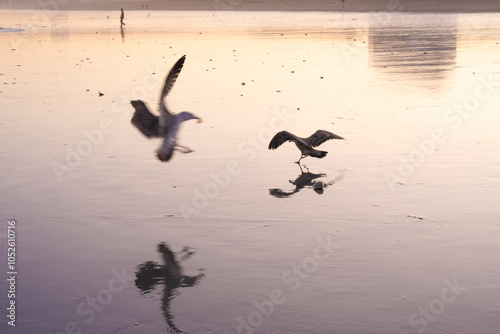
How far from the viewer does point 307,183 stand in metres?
10.8

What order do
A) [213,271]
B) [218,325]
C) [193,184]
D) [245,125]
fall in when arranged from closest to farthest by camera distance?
[218,325]
[213,271]
[193,184]
[245,125]

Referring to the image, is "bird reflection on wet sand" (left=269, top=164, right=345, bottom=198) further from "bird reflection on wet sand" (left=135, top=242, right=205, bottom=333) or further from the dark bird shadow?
"bird reflection on wet sand" (left=135, top=242, right=205, bottom=333)

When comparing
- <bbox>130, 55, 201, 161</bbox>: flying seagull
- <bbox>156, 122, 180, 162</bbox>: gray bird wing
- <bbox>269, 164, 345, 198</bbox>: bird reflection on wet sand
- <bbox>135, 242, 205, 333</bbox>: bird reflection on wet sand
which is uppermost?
<bbox>130, 55, 201, 161</bbox>: flying seagull

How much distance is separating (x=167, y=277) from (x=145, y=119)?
8.87 ft

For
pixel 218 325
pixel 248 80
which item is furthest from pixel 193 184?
pixel 248 80

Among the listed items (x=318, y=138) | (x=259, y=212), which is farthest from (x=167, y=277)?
(x=318, y=138)

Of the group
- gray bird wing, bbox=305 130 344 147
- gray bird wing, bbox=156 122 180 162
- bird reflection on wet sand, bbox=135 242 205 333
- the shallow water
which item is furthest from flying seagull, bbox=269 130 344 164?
bird reflection on wet sand, bbox=135 242 205 333

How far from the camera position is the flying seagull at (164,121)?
874 cm

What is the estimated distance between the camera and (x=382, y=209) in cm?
938

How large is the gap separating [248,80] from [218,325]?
16698 millimetres

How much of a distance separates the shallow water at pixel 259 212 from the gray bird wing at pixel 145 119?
101 cm

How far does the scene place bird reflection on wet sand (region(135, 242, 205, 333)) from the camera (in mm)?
6953

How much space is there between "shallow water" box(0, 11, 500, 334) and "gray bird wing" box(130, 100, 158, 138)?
1.01m

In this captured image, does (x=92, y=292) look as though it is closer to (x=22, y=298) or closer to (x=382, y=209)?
(x=22, y=298)
